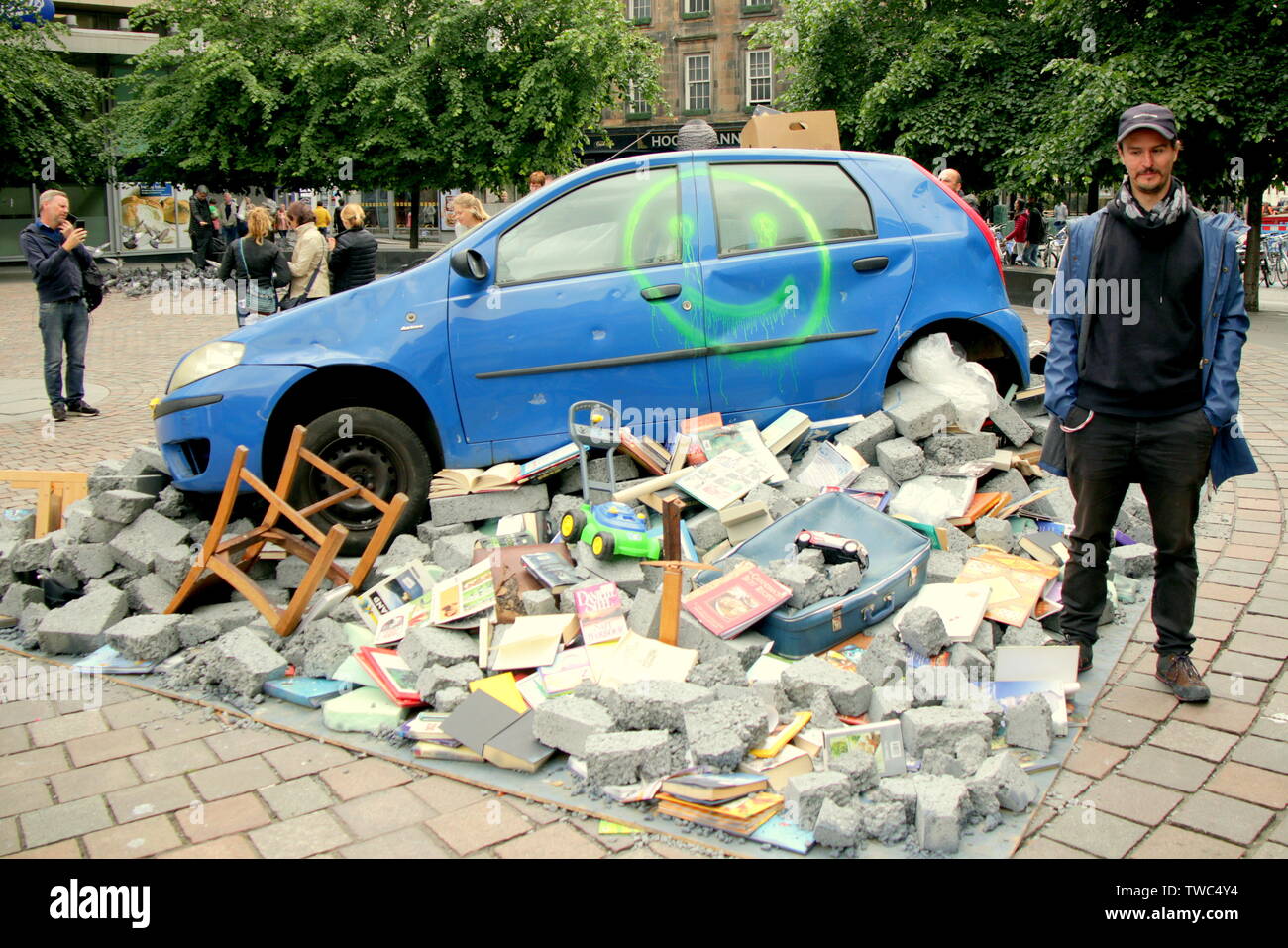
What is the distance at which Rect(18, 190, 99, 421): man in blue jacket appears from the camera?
948 cm

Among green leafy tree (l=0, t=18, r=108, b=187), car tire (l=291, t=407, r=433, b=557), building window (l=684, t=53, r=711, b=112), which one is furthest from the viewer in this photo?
building window (l=684, t=53, r=711, b=112)

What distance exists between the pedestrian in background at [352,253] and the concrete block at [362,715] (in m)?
6.08

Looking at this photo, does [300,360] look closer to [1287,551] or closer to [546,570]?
[546,570]

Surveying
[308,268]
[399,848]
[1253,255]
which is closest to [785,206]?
[399,848]

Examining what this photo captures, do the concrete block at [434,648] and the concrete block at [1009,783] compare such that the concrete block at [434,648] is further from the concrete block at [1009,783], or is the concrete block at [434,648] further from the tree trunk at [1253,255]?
the tree trunk at [1253,255]

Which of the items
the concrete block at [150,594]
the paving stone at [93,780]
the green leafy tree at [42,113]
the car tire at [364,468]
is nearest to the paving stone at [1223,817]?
the paving stone at [93,780]

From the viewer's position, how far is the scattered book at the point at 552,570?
4598mm

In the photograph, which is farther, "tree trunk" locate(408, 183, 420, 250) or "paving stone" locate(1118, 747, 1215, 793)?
"tree trunk" locate(408, 183, 420, 250)

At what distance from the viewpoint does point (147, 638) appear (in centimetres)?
453

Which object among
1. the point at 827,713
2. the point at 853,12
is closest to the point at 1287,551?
the point at 827,713

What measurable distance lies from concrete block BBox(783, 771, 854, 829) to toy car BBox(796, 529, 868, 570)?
4.47ft

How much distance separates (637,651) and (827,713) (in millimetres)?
785

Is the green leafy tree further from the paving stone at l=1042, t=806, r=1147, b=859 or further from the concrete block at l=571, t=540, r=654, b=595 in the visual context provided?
the paving stone at l=1042, t=806, r=1147, b=859

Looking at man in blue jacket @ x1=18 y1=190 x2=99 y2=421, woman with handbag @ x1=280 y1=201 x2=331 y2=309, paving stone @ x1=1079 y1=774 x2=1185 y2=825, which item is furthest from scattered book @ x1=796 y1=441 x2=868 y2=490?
man in blue jacket @ x1=18 y1=190 x2=99 y2=421
